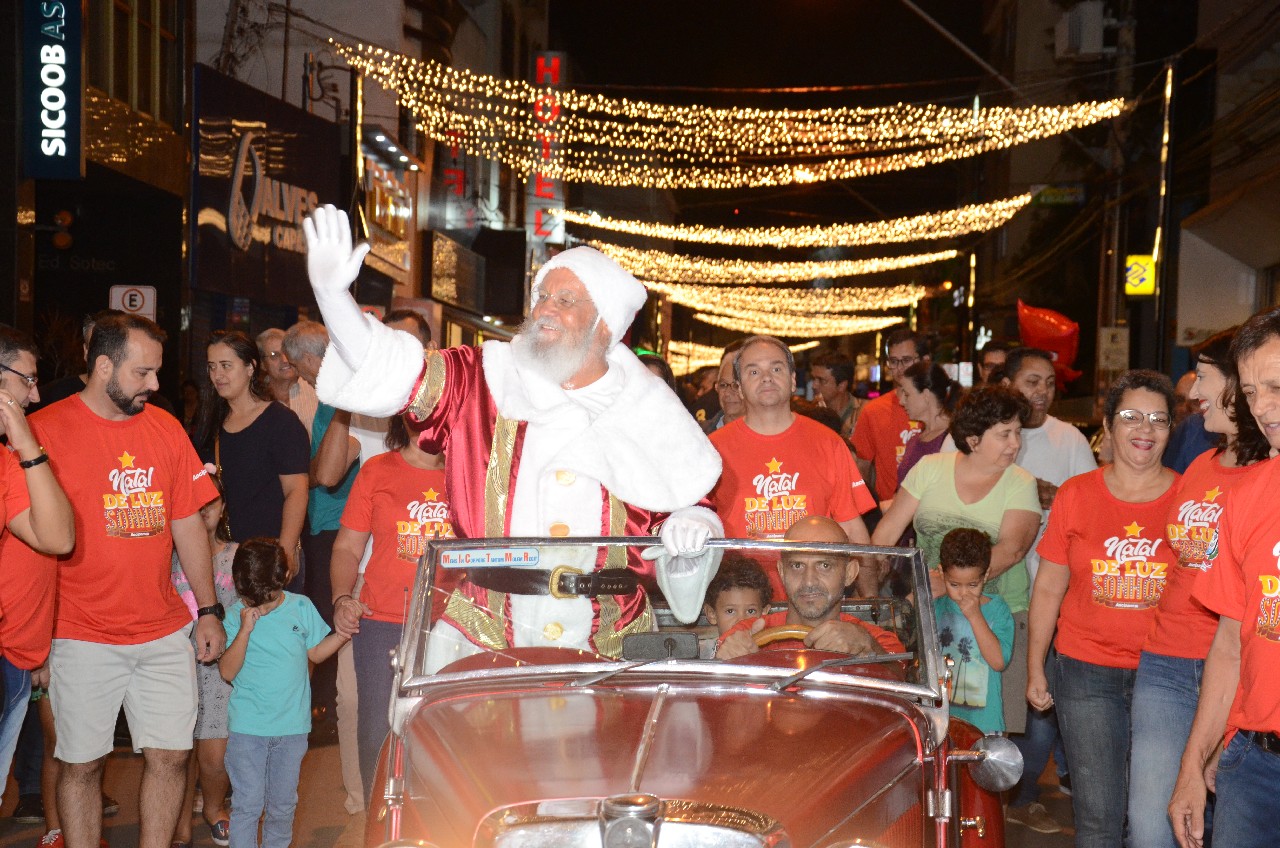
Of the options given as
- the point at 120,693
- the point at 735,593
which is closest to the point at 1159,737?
the point at 735,593

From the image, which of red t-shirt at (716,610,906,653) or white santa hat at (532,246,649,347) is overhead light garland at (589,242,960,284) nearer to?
white santa hat at (532,246,649,347)

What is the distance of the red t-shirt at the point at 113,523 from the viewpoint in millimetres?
4973

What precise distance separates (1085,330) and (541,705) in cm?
3271

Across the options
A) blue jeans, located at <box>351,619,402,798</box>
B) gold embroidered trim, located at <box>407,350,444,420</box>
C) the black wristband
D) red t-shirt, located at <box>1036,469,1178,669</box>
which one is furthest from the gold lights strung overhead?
gold embroidered trim, located at <box>407,350,444,420</box>

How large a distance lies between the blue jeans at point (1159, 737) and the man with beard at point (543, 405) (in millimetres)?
1681

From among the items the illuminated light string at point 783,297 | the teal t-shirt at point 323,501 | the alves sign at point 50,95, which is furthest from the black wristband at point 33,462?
the illuminated light string at point 783,297

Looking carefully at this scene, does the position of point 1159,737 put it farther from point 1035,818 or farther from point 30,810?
point 30,810

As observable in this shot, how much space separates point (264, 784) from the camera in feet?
17.3

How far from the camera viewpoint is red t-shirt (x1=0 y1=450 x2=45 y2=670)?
181 inches

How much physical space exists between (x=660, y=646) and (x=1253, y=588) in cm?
150

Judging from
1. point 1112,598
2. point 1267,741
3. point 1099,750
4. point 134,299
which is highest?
point 134,299

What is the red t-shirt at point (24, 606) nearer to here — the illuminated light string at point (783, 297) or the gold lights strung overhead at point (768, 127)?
the gold lights strung overhead at point (768, 127)

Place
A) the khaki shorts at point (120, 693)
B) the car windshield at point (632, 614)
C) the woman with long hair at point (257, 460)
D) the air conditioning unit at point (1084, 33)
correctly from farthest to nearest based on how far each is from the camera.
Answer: the air conditioning unit at point (1084, 33) → the woman with long hair at point (257, 460) → the khaki shorts at point (120, 693) → the car windshield at point (632, 614)

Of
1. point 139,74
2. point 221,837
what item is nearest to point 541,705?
point 221,837
